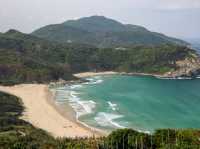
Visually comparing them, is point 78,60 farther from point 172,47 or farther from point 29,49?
point 172,47

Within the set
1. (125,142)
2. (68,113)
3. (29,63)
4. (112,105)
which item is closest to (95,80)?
(29,63)

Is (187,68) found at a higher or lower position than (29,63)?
lower

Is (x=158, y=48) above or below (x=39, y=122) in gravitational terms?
above

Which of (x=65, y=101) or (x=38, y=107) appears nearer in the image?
(x=38, y=107)

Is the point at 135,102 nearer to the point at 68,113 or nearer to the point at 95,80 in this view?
the point at 68,113

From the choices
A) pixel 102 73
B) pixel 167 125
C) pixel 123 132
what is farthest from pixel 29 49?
pixel 123 132

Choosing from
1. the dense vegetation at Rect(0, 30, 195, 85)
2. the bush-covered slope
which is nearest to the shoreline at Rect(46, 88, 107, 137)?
the bush-covered slope

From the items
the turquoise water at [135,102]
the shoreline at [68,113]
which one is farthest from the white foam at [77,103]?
the shoreline at [68,113]

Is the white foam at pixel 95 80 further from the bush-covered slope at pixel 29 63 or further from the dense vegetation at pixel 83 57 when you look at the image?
the bush-covered slope at pixel 29 63
